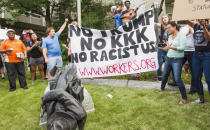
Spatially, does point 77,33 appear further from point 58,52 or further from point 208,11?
point 208,11

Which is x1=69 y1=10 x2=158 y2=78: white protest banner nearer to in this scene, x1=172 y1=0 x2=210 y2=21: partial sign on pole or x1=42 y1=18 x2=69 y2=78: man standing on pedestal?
x1=42 y1=18 x2=69 y2=78: man standing on pedestal

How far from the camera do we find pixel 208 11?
2.44 metres

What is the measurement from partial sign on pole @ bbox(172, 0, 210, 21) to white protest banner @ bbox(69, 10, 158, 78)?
2091 millimetres

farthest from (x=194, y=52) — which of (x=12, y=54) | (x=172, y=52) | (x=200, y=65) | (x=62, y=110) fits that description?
(x=12, y=54)

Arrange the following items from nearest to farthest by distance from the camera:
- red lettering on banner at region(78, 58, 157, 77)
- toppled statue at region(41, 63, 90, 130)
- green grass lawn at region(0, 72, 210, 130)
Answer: toppled statue at region(41, 63, 90, 130), green grass lawn at region(0, 72, 210, 130), red lettering on banner at region(78, 58, 157, 77)

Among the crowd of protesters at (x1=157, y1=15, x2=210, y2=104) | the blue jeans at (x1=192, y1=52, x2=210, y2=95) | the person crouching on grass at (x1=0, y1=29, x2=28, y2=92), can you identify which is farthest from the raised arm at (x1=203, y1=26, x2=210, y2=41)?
the person crouching on grass at (x1=0, y1=29, x2=28, y2=92)

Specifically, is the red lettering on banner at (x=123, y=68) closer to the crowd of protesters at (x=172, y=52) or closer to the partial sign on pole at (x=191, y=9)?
the crowd of protesters at (x=172, y=52)

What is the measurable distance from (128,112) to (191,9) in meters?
2.39

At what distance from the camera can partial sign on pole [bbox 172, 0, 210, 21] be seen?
97.8 inches

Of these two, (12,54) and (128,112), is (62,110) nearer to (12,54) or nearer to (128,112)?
(128,112)

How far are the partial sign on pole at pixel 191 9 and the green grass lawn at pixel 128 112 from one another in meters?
1.95

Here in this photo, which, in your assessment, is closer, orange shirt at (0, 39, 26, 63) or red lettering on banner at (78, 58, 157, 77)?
red lettering on banner at (78, 58, 157, 77)

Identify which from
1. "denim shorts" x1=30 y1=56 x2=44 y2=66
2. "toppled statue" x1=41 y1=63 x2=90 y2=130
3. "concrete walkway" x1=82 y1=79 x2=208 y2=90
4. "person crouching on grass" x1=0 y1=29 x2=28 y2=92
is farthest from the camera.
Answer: "denim shorts" x1=30 y1=56 x2=44 y2=66

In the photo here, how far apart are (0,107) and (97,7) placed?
9.43 metres
